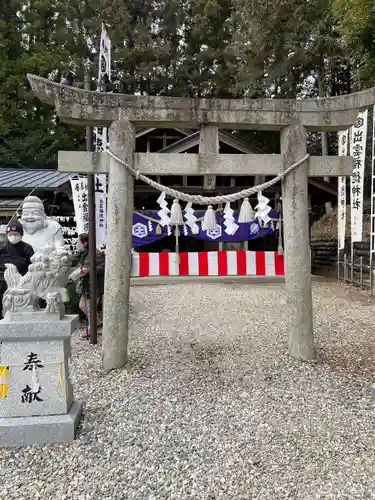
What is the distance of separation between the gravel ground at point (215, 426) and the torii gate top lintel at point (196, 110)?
3.08m

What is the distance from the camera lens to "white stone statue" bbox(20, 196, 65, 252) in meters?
4.98

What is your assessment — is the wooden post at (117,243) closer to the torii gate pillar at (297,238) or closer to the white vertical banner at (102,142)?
the white vertical banner at (102,142)

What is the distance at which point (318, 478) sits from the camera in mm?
2648

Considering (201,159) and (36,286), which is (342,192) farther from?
(36,286)

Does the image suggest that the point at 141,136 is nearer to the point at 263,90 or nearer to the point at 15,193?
the point at 15,193

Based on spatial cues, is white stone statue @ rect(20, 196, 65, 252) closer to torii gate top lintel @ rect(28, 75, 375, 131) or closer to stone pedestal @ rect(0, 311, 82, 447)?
torii gate top lintel @ rect(28, 75, 375, 131)

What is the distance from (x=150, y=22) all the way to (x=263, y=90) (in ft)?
34.5

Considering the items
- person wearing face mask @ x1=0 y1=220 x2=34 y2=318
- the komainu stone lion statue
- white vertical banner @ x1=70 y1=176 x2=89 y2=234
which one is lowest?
the komainu stone lion statue

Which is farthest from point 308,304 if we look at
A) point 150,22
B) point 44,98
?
point 150,22

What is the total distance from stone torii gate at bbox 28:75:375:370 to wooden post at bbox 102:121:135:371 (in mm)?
12

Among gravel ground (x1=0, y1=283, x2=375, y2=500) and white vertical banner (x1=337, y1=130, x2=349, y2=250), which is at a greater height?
white vertical banner (x1=337, y1=130, x2=349, y2=250)

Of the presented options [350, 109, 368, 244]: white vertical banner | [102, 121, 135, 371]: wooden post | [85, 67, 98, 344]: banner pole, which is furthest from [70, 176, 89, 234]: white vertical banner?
[350, 109, 368, 244]: white vertical banner

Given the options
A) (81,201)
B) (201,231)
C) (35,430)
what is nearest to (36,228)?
(35,430)

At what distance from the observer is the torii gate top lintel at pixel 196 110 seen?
4305 millimetres
